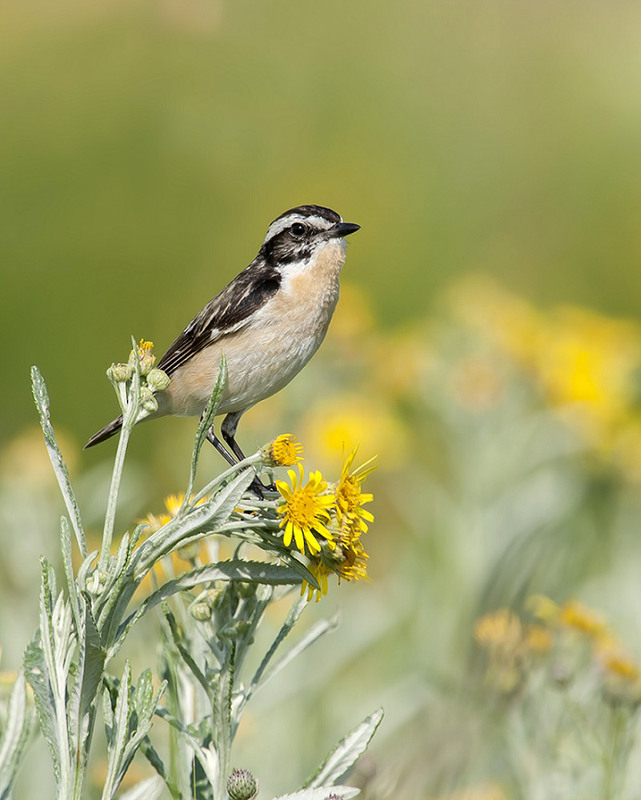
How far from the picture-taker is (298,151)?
36.3 feet

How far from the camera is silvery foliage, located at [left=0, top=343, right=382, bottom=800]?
137 centimetres

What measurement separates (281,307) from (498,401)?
6.49 ft

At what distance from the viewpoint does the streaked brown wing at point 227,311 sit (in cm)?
281

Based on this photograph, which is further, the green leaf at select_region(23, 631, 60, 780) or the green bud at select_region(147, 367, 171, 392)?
the green bud at select_region(147, 367, 171, 392)

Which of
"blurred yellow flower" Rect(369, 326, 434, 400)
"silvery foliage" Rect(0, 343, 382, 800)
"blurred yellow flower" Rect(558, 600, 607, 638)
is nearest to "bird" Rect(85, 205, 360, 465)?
"blurred yellow flower" Rect(558, 600, 607, 638)

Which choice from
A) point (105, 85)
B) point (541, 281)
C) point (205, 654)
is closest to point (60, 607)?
point (205, 654)

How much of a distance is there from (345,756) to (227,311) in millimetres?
1451

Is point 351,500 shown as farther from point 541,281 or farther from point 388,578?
point 541,281

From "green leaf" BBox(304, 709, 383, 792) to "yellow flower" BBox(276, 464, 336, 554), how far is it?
0.29 meters

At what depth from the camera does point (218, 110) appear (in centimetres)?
1065

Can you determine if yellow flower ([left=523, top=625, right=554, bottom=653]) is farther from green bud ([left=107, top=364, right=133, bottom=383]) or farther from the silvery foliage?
green bud ([left=107, top=364, right=133, bottom=383])

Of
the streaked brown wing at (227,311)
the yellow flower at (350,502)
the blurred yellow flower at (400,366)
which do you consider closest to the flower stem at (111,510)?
the yellow flower at (350,502)

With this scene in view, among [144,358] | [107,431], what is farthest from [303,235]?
[144,358]

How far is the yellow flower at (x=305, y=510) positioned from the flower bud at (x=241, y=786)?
0.31 m
